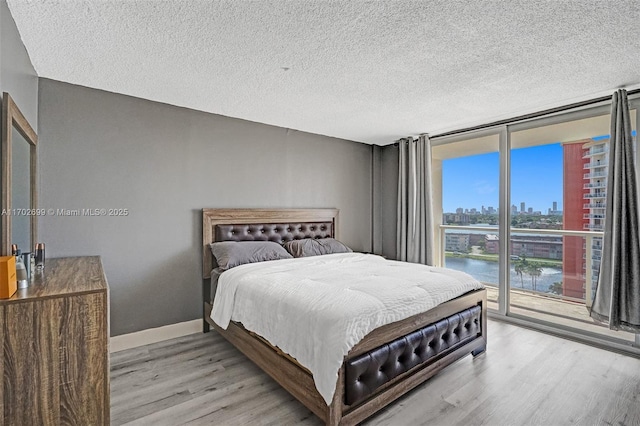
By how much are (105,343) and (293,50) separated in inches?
77.4

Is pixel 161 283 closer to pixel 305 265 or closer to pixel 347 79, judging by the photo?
pixel 305 265

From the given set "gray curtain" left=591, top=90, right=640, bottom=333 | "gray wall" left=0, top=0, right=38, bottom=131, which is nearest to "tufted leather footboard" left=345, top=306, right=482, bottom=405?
"gray curtain" left=591, top=90, right=640, bottom=333

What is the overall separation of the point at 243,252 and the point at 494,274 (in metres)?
3.05

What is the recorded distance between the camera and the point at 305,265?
302 cm

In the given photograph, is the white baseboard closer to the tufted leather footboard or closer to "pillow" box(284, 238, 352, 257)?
"pillow" box(284, 238, 352, 257)

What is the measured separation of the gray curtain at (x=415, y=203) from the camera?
423cm

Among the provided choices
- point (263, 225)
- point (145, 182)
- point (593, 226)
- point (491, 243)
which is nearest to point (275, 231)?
point (263, 225)

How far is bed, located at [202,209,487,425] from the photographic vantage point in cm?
170

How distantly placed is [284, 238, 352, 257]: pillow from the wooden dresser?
88.2 inches

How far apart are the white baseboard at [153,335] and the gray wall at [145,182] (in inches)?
2.2

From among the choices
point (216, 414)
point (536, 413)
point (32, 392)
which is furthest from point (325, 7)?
point (536, 413)

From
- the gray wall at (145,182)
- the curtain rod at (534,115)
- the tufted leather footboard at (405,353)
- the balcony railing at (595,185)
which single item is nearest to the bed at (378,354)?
the tufted leather footboard at (405,353)

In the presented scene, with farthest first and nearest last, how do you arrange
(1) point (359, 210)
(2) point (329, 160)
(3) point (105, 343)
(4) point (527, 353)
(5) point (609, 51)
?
(1) point (359, 210)
(2) point (329, 160)
(4) point (527, 353)
(5) point (609, 51)
(3) point (105, 343)

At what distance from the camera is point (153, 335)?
9.68ft
